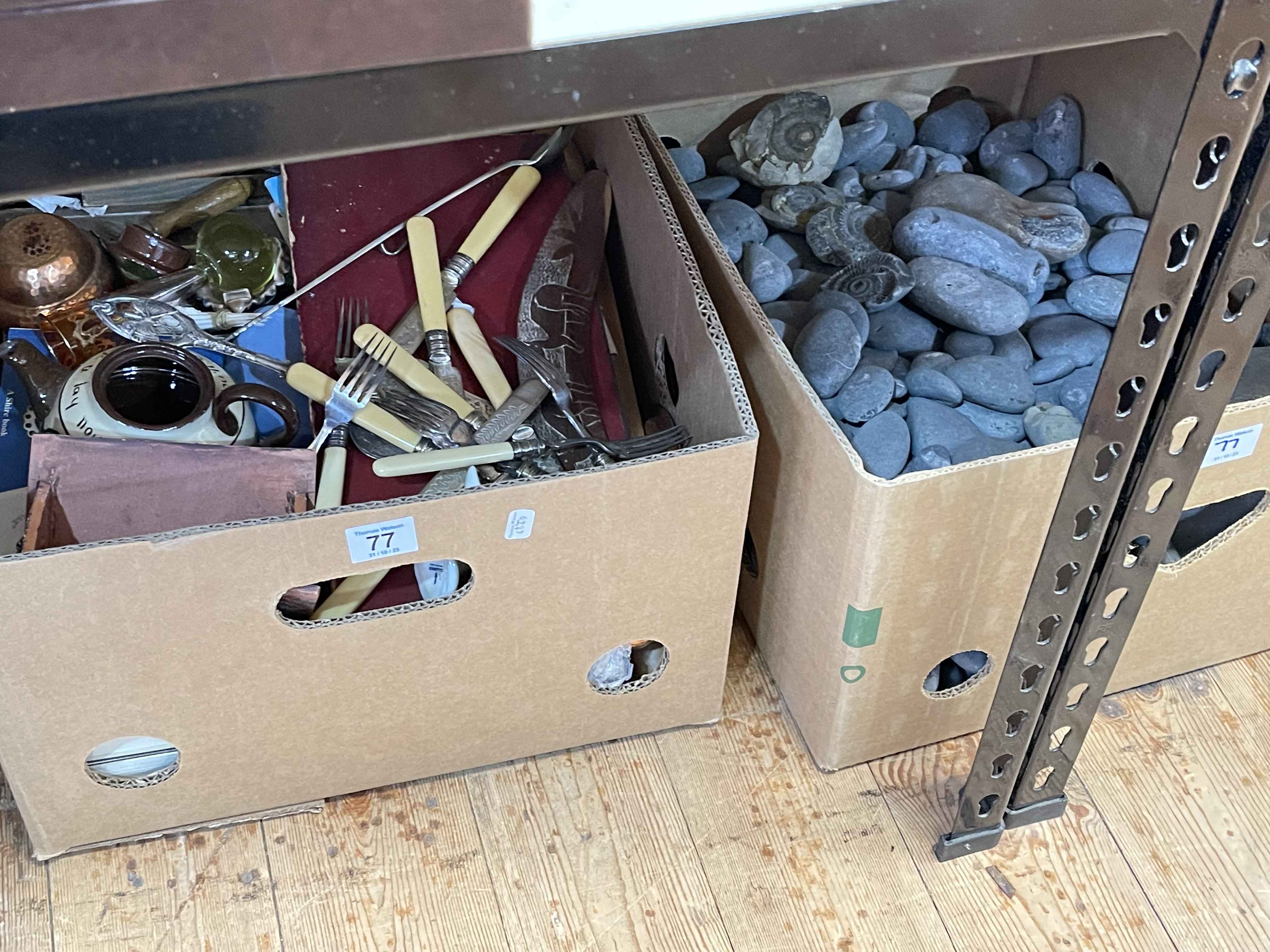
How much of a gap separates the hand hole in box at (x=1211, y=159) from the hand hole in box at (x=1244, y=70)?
0.07 ft

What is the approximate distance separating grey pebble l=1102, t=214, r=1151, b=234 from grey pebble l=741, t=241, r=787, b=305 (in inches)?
11.7

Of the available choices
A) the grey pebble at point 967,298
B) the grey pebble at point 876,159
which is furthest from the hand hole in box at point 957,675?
the grey pebble at point 876,159

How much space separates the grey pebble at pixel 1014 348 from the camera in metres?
0.95

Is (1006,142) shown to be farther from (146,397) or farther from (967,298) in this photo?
(146,397)

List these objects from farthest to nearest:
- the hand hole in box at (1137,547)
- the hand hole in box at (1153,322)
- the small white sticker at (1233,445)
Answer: the small white sticker at (1233,445), the hand hole in box at (1137,547), the hand hole in box at (1153,322)

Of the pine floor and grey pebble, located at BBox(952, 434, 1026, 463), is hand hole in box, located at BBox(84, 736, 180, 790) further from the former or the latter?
grey pebble, located at BBox(952, 434, 1026, 463)

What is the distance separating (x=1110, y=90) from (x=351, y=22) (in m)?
0.95

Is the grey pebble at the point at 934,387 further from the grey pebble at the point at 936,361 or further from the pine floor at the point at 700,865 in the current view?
the pine floor at the point at 700,865

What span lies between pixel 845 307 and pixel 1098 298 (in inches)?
8.4

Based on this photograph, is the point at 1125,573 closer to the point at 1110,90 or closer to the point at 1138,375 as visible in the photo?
the point at 1138,375

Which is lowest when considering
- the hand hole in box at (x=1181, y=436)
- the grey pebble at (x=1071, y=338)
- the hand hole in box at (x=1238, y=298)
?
the grey pebble at (x=1071, y=338)

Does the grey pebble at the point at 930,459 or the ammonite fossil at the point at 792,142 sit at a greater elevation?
the ammonite fossil at the point at 792,142

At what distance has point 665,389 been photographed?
3.35 ft

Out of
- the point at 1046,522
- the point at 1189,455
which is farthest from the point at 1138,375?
the point at 1046,522
